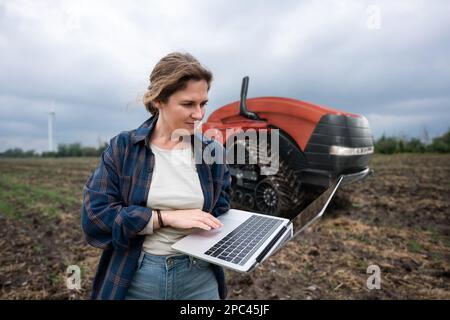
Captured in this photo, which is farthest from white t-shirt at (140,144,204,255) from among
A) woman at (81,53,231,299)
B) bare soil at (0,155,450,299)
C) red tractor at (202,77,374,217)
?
red tractor at (202,77,374,217)

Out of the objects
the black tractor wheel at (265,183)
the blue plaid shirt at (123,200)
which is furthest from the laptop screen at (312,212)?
the black tractor wheel at (265,183)

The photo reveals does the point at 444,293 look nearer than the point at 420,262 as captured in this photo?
Yes

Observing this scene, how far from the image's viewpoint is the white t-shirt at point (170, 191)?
2.89ft

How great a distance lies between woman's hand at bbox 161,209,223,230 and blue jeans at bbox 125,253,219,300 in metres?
0.18

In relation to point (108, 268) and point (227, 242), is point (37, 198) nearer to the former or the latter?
point (108, 268)

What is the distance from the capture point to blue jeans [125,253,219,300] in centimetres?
91

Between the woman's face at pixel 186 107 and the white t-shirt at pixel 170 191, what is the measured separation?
0.10 meters

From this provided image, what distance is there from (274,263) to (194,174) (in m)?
2.00

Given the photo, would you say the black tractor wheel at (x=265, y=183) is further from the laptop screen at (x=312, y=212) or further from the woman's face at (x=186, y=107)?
the woman's face at (x=186, y=107)

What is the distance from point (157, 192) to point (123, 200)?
13 cm

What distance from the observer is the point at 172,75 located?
0.86 metres

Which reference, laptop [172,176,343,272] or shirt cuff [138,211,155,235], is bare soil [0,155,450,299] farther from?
shirt cuff [138,211,155,235]
